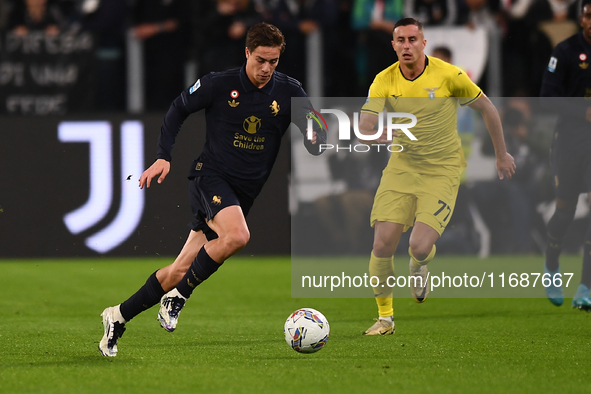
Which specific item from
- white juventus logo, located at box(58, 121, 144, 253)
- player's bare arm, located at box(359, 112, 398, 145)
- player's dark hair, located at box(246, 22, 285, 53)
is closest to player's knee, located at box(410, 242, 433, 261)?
player's bare arm, located at box(359, 112, 398, 145)

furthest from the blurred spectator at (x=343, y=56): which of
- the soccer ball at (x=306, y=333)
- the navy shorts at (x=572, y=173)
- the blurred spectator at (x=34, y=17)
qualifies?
the soccer ball at (x=306, y=333)

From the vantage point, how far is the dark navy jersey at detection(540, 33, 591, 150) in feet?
25.0

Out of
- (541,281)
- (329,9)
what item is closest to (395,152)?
(541,281)

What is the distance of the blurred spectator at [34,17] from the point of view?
11.7m

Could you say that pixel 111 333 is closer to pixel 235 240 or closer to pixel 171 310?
pixel 171 310

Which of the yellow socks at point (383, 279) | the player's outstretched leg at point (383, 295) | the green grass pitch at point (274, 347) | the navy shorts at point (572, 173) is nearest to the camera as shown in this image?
the green grass pitch at point (274, 347)

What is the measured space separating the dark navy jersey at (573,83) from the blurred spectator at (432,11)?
4.40 meters

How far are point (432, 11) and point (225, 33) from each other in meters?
2.78

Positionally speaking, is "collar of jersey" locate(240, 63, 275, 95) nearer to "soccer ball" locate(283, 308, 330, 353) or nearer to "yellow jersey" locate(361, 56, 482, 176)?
"yellow jersey" locate(361, 56, 482, 176)

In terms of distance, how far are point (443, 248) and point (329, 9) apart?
4915 mm

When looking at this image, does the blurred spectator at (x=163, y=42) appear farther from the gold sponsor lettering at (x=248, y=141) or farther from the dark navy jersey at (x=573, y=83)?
the gold sponsor lettering at (x=248, y=141)

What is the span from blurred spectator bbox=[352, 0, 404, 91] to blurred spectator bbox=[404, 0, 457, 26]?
0.45ft

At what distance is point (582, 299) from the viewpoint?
7547 mm

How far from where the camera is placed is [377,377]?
4523 millimetres
